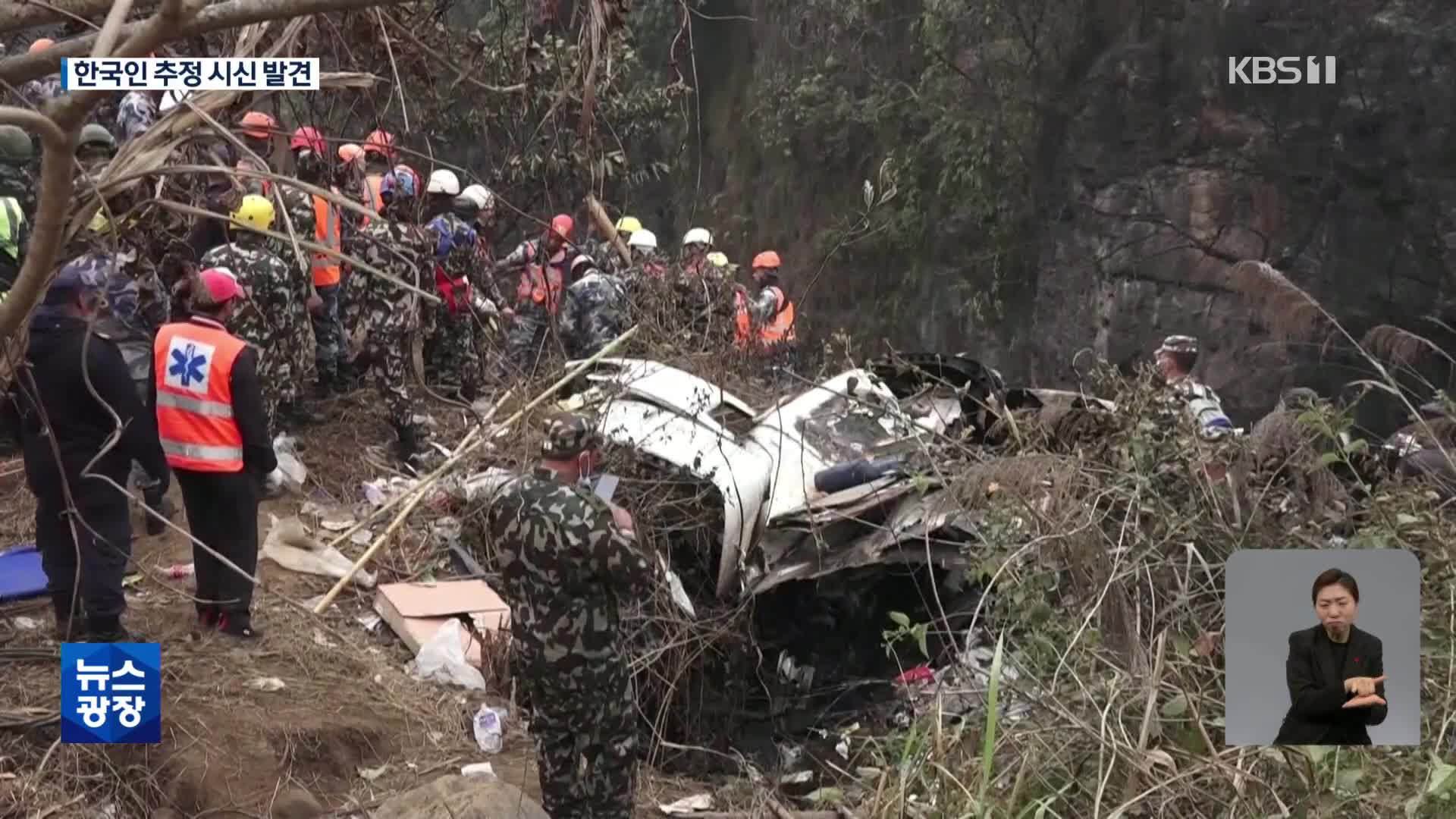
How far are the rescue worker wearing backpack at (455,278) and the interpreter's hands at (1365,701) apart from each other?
6500mm

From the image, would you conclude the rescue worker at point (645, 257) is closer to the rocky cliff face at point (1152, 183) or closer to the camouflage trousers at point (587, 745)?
the camouflage trousers at point (587, 745)

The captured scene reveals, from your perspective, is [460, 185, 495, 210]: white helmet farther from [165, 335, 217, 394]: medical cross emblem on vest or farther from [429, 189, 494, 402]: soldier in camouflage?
[165, 335, 217, 394]: medical cross emblem on vest

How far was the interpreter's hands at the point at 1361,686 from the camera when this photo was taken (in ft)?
7.74

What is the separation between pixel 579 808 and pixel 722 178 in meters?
15.2

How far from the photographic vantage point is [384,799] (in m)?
5.86

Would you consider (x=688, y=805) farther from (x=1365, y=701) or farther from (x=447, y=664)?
(x=1365, y=701)

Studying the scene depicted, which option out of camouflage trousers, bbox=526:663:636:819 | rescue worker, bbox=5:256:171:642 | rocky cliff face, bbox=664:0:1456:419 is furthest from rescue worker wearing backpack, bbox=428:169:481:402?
rocky cliff face, bbox=664:0:1456:419

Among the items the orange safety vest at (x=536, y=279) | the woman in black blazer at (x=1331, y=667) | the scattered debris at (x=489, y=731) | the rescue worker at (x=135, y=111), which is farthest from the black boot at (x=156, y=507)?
the woman in black blazer at (x=1331, y=667)

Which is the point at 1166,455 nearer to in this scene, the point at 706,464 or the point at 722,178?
the point at 706,464

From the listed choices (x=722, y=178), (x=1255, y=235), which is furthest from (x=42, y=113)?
(x=722, y=178)

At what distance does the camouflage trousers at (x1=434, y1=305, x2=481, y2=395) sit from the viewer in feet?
32.4

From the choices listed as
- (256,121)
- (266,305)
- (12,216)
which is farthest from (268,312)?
(12,216)

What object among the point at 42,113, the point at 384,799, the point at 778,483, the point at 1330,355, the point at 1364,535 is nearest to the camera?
the point at 42,113

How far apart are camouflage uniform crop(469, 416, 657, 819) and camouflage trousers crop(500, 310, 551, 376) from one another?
16.0 feet
